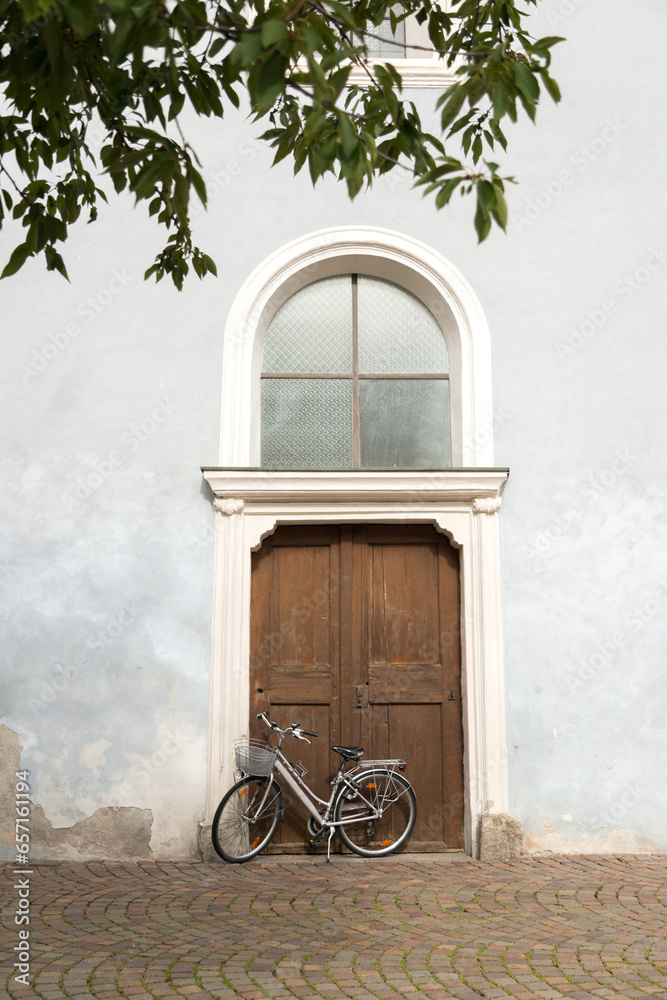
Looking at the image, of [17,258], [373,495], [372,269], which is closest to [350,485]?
[373,495]

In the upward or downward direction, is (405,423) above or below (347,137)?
above

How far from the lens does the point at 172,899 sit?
475 centimetres

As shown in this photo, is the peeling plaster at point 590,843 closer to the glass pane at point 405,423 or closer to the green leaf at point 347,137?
the glass pane at point 405,423

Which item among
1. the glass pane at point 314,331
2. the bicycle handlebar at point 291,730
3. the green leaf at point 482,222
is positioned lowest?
the bicycle handlebar at point 291,730

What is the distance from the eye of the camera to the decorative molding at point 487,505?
6105 millimetres

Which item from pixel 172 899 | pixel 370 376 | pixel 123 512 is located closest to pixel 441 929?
pixel 172 899

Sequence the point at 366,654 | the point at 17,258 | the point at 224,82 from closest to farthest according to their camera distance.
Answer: the point at 224,82 → the point at 17,258 → the point at 366,654

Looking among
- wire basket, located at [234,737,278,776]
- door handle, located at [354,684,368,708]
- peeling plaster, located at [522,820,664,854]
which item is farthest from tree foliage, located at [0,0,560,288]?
peeling plaster, located at [522,820,664,854]

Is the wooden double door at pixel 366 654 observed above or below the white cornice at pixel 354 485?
below

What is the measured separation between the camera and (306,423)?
6574mm

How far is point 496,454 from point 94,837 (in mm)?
3972

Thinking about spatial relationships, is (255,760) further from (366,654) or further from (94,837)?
(94,837)

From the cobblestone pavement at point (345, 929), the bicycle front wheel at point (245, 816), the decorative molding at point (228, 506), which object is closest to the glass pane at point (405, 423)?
the decorative molding at point (228, 506)

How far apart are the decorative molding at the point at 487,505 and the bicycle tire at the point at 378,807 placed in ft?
6.54
